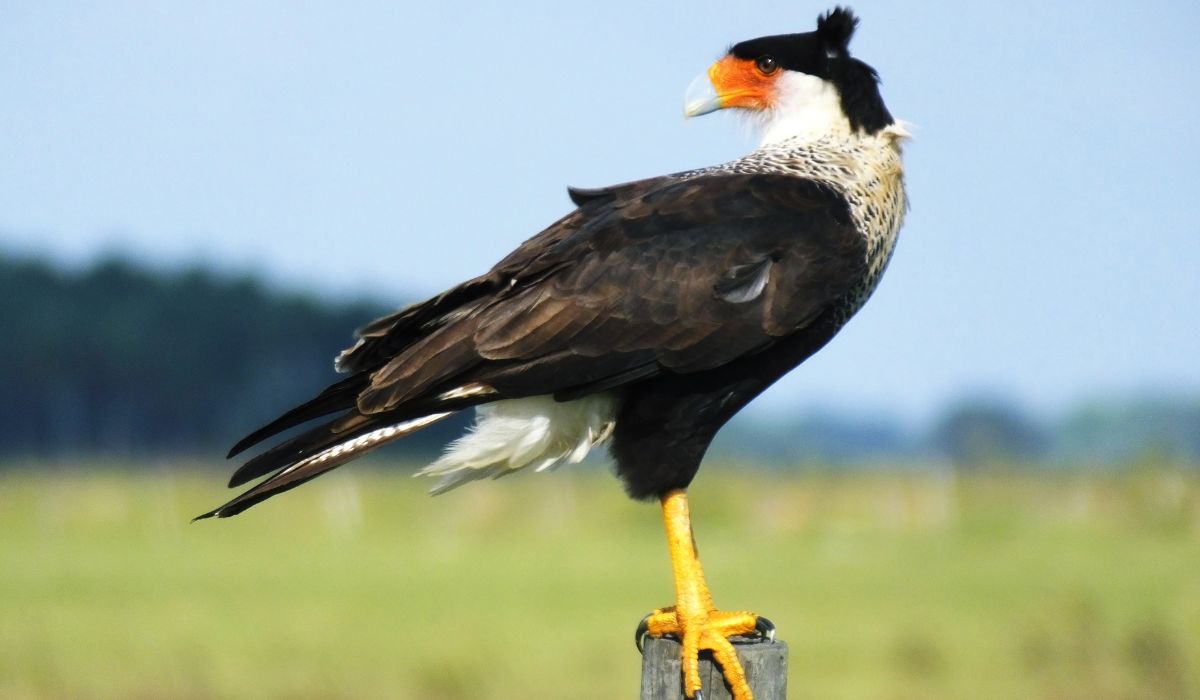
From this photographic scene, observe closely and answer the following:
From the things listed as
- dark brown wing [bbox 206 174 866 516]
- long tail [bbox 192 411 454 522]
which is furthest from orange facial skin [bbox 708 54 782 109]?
long tail [bbox 192 411 454 522]

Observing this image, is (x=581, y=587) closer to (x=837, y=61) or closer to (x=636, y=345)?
(x=837, y=61)

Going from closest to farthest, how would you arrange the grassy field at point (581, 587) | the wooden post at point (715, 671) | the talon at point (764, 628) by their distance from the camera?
1. the wooden post at point (715, 671)
2. the talon at point (764, 628)
3. the grassy field at point (581, 587)

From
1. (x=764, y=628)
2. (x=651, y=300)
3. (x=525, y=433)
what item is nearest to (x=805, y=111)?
(x=651, y=300)

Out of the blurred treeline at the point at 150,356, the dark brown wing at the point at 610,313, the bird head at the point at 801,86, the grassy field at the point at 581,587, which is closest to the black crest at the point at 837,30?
the bird head at the point at 801,86

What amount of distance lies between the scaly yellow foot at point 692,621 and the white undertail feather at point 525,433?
359 mm

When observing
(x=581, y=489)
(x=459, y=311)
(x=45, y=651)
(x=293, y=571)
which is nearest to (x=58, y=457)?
(x=581, y=489)

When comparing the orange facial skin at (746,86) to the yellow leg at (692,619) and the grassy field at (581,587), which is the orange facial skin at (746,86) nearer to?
the yellow leg at (692,619)

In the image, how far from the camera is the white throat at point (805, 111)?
542 cm

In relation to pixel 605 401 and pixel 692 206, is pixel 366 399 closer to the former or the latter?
pixel 605 401

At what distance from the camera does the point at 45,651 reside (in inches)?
564

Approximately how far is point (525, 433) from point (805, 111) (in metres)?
1.70

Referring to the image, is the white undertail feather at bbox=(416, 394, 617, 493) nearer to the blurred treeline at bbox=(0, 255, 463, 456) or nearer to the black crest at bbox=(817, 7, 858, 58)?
the black crest at bbox=(817, 7, 858, 58)

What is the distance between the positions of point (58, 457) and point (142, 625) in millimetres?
39514

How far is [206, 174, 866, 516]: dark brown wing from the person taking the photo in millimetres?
4598
